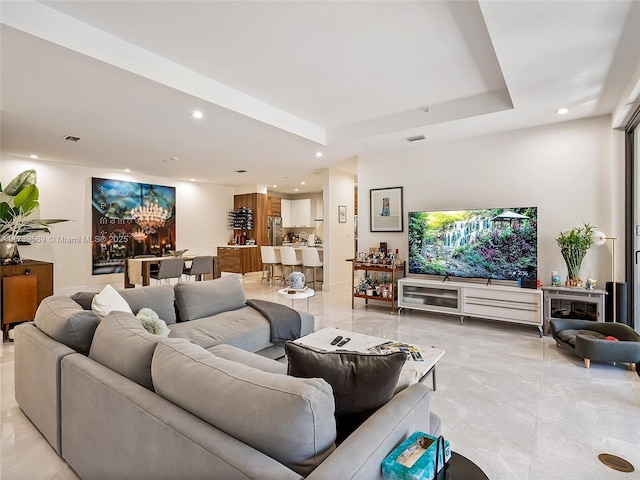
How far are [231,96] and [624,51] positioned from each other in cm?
365

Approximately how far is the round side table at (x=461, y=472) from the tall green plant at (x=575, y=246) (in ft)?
12.6

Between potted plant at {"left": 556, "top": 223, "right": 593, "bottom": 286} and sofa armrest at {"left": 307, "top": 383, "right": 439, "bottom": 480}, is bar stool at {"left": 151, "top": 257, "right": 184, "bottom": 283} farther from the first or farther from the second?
potted plant at {"left": 556, "top": 223, "right": 593, "bottom": 286}

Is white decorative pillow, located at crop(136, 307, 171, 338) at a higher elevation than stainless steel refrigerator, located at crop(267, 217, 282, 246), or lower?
lower

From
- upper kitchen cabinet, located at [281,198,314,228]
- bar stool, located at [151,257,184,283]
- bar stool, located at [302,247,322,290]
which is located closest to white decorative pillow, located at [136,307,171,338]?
bar stool, located at [151,257,184,283]

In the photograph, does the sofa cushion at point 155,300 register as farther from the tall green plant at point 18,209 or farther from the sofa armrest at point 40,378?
the tall green plant at point 18,209

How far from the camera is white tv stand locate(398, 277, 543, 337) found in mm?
4266

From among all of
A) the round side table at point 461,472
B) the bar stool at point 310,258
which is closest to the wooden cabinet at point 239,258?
the bar stool at point 310,258

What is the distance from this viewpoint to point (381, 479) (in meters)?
1.06

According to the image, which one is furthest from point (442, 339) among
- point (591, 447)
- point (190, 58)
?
point (190, 58)

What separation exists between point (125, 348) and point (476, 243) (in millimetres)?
4424

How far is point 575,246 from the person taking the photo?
163 inches

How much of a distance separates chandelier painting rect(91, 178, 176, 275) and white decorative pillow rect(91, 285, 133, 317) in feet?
19.6

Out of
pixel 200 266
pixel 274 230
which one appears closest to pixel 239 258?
pixel 274 230

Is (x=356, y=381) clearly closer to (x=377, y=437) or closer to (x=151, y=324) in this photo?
(x=377, y=437)
